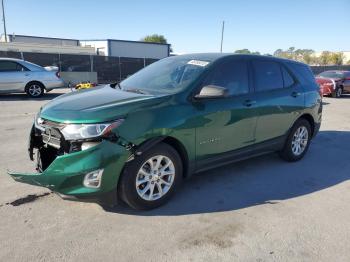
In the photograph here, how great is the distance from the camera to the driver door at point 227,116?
4219 mm

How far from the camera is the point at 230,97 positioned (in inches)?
180

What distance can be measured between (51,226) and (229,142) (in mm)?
2353

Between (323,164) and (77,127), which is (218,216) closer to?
(77,127)

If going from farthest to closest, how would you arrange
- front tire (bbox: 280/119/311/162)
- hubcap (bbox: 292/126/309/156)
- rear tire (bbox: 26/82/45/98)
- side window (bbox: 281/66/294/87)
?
1. rear tire (bbox: 26/82/45/98)
2. hubcap (bbox: 292/126/309/156)
3. front tire (bbox: 280/119/311/162)
4. side window (bbox: 281/66/294/87)

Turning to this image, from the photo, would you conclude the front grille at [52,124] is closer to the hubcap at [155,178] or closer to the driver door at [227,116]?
the hubcap at [155,178]

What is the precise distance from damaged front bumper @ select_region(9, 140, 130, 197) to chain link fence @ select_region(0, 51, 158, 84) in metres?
20.7

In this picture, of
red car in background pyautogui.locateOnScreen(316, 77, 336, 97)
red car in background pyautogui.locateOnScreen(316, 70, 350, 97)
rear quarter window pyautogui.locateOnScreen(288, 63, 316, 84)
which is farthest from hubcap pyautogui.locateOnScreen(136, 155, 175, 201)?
red car in background pyautogui.locateOnScreen(316, 77, 336, 97)

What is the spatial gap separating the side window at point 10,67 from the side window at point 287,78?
36.7ft

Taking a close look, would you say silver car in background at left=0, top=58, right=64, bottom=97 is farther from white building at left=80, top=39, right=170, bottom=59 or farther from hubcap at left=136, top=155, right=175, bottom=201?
white building at left=80, top=39, right=170, bottom=59

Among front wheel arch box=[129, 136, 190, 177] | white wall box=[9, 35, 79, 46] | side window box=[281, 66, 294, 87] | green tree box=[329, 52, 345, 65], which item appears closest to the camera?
front wheel arch box=[129, 136, 190, 177]

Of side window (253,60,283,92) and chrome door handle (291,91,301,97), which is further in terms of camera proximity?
chrome door handle (291,91,301,97)

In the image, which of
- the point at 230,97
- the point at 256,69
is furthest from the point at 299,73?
the point at 230,97

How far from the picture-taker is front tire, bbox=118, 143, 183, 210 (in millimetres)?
3637

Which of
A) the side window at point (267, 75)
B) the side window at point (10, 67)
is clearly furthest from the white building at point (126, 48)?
the side window at point (267, 75)
